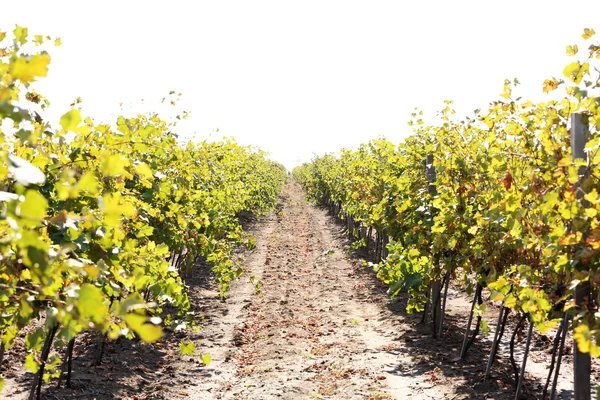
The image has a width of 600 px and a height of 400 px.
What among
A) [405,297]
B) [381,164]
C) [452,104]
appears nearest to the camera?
[452,104]

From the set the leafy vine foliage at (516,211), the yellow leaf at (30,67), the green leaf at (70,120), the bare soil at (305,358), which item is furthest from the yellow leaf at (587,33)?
the bare soil at (305,358)

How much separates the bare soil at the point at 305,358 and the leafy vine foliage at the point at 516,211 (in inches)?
44.0

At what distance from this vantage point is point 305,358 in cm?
762

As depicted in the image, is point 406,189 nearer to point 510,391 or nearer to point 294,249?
point 510,391

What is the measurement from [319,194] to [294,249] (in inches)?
641

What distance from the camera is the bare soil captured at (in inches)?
247

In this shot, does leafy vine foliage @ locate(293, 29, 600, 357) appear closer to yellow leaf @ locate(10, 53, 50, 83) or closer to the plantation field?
the plantation field

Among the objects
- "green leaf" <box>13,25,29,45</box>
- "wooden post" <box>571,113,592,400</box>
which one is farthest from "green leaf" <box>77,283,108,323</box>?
"wooden post" <box>571,113,592,400</box>

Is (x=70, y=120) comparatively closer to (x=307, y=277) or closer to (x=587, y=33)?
(x=587, y=33)

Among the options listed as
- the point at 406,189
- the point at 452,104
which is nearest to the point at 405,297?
the point at 406,189

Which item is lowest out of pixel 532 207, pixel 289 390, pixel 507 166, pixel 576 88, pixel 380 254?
pixel 289 390

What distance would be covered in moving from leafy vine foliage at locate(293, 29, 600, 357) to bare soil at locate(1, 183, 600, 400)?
1117 mm

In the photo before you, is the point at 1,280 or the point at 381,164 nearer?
the point at 1,280

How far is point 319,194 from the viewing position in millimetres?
33969
